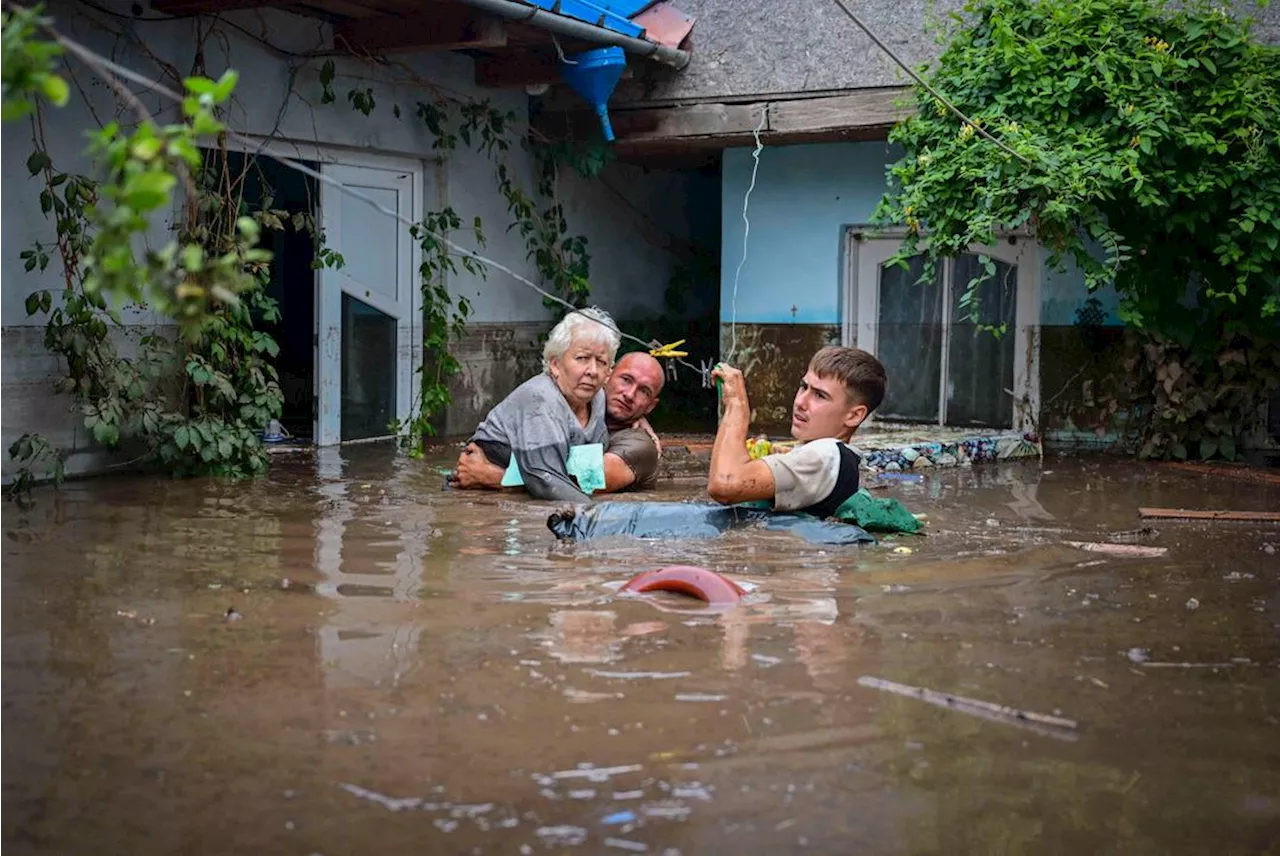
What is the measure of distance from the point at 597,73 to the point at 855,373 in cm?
600

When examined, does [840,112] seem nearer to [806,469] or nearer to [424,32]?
[424,32]

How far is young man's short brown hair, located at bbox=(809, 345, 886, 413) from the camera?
6645mm

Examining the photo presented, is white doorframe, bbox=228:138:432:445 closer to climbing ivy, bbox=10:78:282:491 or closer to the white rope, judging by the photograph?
climbing ivy, bbox=10:78:282:491

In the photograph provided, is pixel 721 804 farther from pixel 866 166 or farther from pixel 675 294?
pixel 675 294

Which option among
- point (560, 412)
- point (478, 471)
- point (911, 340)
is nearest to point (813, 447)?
point (560, 412)

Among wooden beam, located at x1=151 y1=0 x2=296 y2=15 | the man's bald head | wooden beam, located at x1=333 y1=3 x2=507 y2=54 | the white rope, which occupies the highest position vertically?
wooden beam, located at x1=333 y1=3 x2=507 y2=54

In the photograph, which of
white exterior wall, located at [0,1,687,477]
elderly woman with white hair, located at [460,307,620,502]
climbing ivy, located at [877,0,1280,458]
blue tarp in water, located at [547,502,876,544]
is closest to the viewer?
blue tarp in water, located at [547,502,876,544]

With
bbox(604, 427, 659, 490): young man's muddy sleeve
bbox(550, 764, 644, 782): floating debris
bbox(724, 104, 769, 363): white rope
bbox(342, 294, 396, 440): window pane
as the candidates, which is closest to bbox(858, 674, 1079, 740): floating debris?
bbox(550, 764, 644, 782): floating debris

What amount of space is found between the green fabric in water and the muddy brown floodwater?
0.16 m

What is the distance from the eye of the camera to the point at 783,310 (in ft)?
44.1

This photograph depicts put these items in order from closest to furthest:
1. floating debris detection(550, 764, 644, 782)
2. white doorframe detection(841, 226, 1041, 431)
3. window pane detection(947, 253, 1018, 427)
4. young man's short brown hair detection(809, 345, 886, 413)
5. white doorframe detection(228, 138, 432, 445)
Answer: floating debris detection(550, 764, 644, 782) < young man's short brown hair detection(809, 345, 886, 413) < white doorframe detection(228, 138, 432, 445) < white doorframe detection(841, 226, 1041, 431) < window pane detection(947, 253, 1018, 427)

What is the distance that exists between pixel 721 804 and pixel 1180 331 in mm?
8648

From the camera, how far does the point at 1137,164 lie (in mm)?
10227

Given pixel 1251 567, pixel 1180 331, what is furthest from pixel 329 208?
pixel 1251 567
